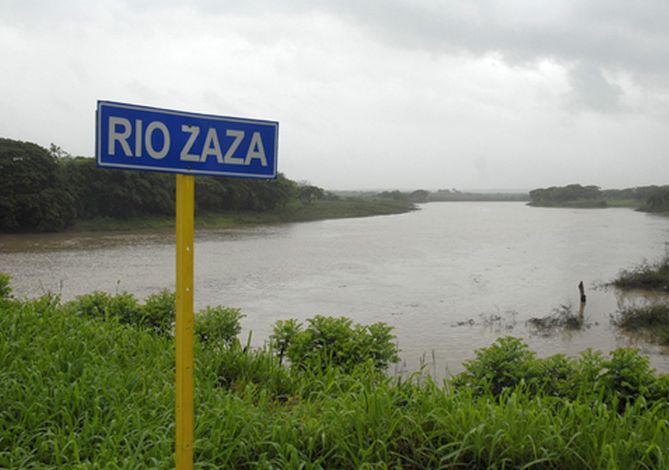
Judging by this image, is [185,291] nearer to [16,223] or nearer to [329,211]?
[16,223]

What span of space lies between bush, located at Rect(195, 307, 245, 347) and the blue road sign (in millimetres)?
3137

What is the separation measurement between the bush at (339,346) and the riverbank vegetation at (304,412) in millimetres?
58

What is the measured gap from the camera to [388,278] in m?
16.1

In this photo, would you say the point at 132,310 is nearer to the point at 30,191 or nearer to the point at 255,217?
the point at 30,191

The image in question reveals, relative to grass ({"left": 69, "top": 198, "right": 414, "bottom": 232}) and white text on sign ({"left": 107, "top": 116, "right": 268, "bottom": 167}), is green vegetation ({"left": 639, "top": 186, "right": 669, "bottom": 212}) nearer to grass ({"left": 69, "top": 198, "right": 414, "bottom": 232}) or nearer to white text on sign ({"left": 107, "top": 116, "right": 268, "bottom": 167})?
grass ({"left": 69, "top": 198, "right": 414, "bottom": 232})

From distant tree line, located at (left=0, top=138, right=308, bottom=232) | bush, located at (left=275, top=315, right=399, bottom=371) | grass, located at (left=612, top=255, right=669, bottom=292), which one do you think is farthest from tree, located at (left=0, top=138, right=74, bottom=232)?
bush, located at (left=275, top=315, right=399, bottom=371)

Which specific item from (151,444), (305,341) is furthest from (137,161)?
(305,341)

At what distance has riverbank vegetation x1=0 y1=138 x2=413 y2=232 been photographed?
85.4ft

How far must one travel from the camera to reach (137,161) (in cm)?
179

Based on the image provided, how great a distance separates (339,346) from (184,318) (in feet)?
8.72

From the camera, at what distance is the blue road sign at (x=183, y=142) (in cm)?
175

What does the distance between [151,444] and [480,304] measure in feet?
35.6

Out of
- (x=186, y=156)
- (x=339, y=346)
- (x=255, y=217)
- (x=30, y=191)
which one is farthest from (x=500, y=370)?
(x=255, y=217)

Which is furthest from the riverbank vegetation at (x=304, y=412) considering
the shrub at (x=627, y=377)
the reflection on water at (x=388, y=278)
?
the reflection on water at (x=388, y=278)
